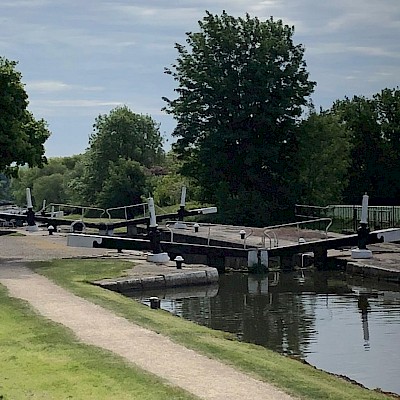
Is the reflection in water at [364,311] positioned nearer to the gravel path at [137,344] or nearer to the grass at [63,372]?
the gravel path at [137,344]

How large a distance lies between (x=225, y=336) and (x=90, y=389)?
16.3ft

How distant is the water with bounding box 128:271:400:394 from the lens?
13.2m

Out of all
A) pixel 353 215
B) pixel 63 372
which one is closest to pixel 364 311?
pixel 63 372

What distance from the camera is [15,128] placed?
23938 mm

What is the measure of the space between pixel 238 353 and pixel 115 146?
65.5 m

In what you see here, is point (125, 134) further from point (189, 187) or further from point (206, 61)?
point (206, 61)

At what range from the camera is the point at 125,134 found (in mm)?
77625

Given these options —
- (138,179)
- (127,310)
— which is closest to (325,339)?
(127,310)

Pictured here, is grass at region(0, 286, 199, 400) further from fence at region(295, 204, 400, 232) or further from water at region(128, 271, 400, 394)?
fence at region(295, 204, 400, 232)

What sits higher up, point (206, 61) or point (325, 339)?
point (206, 61)

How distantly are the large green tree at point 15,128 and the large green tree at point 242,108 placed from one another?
66.7ft

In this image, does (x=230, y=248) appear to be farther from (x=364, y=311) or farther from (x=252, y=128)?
(x=252, y=128)

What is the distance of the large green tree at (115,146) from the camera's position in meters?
73.8

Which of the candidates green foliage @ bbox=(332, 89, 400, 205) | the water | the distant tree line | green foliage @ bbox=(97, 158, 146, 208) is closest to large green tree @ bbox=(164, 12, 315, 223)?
the distant tree line
